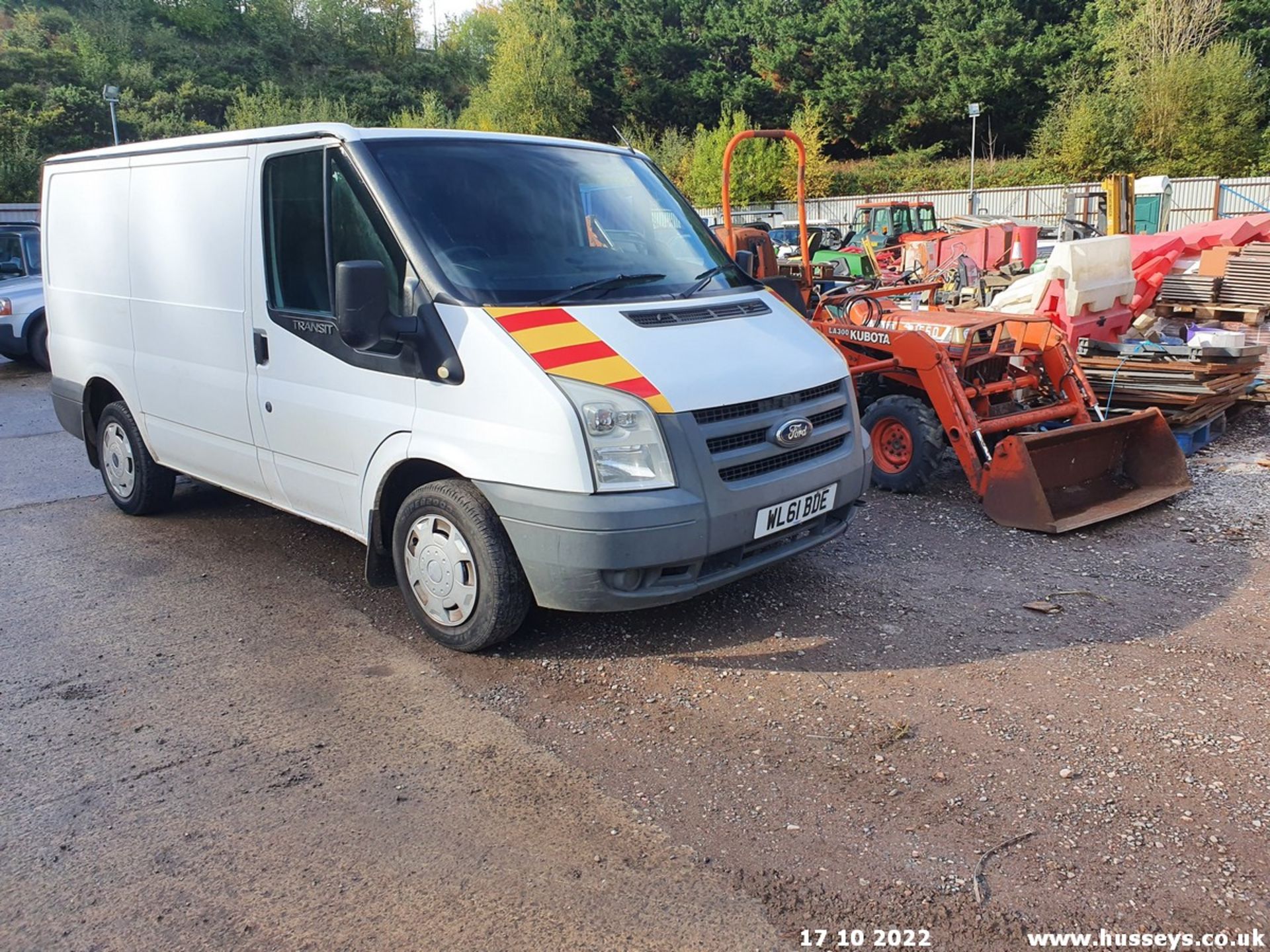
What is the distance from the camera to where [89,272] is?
19.7 feet

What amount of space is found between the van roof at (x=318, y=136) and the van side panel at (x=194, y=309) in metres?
0.07

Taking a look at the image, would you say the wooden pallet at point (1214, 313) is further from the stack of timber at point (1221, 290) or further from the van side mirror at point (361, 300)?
the van side mirror at point (361, 300)

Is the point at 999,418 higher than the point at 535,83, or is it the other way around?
the point at 535,83

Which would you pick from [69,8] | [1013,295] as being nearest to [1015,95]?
[1013,295]

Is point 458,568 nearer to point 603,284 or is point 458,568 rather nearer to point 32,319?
point 603,284

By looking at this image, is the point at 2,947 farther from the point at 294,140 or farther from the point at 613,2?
the point at 613,2

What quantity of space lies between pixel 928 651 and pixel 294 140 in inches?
144

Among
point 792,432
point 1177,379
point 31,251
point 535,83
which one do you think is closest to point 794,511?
point 792,432

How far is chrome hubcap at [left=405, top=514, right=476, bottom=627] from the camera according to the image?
13.4 feet

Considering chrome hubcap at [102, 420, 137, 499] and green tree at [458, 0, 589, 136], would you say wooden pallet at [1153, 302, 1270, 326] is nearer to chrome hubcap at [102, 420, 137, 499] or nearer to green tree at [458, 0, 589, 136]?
chrome hubcap at [102, 420, 137, 499]

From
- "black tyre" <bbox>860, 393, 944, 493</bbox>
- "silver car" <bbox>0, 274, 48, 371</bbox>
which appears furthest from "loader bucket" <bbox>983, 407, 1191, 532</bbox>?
"silver car" <bbox>0, 274, 48, 371</bbox>

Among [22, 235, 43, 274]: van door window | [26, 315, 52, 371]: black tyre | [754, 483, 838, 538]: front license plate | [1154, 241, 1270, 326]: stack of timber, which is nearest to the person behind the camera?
[754, 483, 838, 538]: front license plate

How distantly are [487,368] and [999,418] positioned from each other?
12.5ft

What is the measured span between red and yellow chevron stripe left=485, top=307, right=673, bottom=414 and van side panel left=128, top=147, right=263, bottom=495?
1.74m
